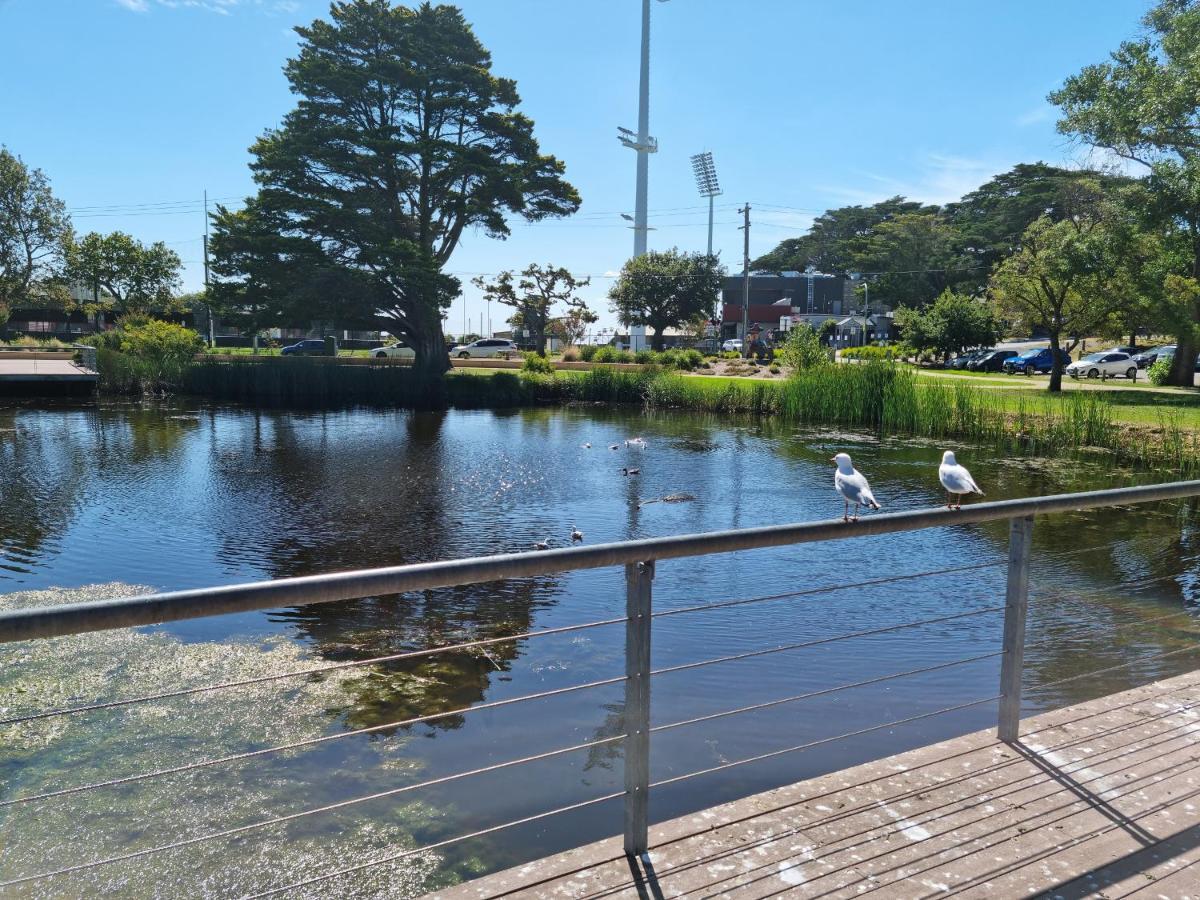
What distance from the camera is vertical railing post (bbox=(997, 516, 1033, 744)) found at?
10.9 ft

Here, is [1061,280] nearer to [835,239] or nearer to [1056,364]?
[1056,364]

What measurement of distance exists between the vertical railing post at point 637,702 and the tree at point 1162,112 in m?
29.8

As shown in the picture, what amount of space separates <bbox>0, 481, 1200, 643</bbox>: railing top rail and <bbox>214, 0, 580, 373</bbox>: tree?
1351 inches

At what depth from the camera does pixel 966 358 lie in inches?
1913

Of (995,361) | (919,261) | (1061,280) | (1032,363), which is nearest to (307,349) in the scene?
(995,361)

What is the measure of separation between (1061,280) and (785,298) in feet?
202

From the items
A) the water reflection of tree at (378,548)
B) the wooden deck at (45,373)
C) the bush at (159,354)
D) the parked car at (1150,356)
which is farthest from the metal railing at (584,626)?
the parked car at (1150,356)

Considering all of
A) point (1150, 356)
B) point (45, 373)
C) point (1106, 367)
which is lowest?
point (45, 373)

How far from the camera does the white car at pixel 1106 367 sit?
132 ft

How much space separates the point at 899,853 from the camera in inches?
106

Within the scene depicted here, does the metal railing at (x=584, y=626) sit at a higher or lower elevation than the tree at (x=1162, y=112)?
lower

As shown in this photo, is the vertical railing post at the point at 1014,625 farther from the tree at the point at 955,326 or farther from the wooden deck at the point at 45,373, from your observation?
the tree at the point at 955,326

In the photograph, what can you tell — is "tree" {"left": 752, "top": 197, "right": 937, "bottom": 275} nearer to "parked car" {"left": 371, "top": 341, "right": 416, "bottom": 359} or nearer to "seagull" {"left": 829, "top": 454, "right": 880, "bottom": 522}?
"parked car" {"left": 371, "top": 341, "right": 416, "bottom": 359}

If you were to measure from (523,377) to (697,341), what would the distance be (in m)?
32.7
